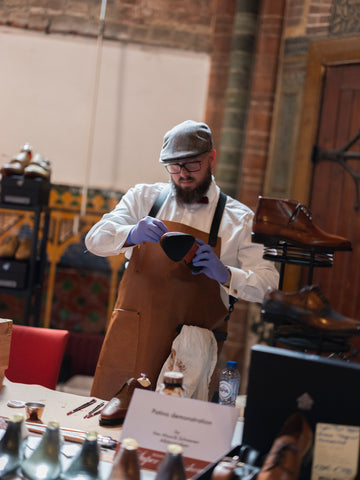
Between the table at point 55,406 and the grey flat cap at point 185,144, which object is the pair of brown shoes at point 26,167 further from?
the table at point 55,406

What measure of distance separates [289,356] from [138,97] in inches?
147

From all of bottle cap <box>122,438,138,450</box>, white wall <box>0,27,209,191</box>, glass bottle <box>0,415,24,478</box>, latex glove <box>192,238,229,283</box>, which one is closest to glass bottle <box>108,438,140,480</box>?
bottle cap <box>122,438,138,450</box>

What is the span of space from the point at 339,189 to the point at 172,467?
128 inches

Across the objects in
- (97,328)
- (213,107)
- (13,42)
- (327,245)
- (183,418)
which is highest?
(13,42)

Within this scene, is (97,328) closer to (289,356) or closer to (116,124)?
(116,124)

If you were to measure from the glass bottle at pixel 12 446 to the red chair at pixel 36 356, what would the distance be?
1.07 metres

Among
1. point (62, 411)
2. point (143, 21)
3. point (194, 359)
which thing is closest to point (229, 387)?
point (194, 359)

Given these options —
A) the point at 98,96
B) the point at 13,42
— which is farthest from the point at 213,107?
the point at 13,42

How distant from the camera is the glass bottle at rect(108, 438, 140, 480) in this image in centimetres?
121

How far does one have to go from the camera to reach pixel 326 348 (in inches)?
56.9

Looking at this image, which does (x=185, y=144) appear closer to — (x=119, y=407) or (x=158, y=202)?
(x=158, y=202)

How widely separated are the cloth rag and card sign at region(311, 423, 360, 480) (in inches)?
33.2

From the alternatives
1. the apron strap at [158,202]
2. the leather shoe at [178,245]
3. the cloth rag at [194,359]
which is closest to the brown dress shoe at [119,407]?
the cloth rag at [194,359]

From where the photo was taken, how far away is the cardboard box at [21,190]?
3957 millimetres
